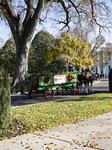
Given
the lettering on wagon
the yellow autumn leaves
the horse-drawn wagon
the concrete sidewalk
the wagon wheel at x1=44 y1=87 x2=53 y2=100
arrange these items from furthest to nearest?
the yellow autumn leaves → the lettering on wagon → the wagon wheel at x1=44 y1=87 x2=53 y2=100 → the horse-drawn wagon → the concrete sidewalk

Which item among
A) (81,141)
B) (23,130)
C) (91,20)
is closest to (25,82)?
(23,130)

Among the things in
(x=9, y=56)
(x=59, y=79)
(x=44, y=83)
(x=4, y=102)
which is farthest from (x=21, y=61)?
(x=9, y=56)

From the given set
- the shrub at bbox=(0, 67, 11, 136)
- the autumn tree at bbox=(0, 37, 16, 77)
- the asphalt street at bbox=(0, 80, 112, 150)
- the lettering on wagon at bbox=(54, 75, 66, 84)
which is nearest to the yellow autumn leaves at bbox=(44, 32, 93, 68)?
the autumn tree at bbox=(0, 37, 16, 77)

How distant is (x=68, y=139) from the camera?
17.1 ft

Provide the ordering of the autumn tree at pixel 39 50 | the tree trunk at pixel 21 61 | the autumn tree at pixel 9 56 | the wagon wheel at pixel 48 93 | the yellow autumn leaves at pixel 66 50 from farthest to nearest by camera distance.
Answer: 1. the autumn tree at pixel 39 50
2. the autumn tree at pixel 9 56
3. the yellow autumn leaves at pixel 66 50
4. the tree trunk at pixel 21 61
5. the wagon wheel at pixel 48 93

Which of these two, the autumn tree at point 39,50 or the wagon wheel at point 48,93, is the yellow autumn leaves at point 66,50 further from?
the wagon wheel at point 48,93

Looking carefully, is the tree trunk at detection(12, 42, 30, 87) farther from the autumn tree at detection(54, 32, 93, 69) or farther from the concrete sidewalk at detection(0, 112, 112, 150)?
the autumn tree at detection(54, 32, 93, 69)

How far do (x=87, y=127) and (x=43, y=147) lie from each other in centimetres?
205

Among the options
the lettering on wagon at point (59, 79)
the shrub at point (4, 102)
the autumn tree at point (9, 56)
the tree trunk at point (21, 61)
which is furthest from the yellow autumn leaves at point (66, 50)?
the shrub at point (4, 102)

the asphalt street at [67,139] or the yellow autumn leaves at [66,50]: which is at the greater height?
the yellow autumn leaves at [66,50]

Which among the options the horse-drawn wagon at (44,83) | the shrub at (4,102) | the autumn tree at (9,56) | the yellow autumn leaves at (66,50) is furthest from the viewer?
the autumn tree at (9,56)

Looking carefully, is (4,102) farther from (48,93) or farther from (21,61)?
(21,61)

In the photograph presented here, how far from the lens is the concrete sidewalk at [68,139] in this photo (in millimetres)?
4676

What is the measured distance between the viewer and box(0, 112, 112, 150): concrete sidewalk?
15.3ft
